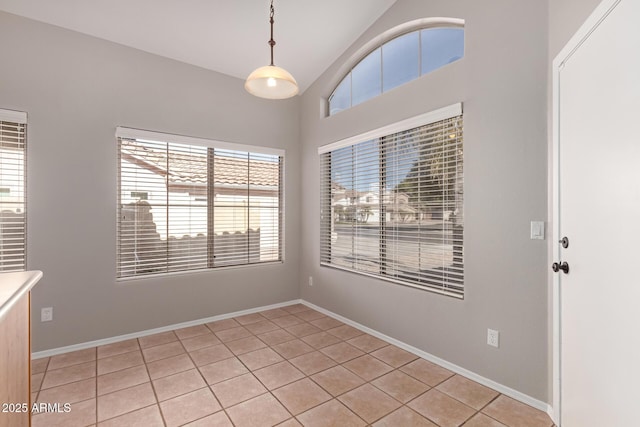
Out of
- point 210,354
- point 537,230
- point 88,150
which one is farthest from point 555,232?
point 88,150

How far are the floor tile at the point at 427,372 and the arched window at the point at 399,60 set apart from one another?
259 centimetres

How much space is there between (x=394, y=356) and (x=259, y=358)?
3.99 ft

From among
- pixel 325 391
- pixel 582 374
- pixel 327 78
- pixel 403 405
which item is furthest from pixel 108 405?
pixel 327 78

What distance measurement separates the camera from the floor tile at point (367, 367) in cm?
249

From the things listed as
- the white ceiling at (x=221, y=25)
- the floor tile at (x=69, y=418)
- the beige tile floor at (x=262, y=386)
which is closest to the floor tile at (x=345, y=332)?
the beige tile floor at (x=262, y=386)

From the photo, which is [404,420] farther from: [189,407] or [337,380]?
[189,407]

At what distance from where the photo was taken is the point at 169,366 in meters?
2.64

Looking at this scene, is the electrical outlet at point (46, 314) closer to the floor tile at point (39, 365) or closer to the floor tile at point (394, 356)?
the floor tile at point (39, 365)

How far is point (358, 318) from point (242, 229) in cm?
181

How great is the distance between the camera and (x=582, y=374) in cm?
159

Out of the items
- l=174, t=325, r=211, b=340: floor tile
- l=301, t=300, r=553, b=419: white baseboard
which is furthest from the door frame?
l=174, t=325, r=211, b=340: floor tile

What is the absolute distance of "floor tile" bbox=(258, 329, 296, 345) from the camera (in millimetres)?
3146

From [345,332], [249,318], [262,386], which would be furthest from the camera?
[249,318]

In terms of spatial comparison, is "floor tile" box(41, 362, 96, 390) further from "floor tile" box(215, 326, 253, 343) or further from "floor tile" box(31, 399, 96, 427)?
"floor tile" box(215, 326, 253, 343)
